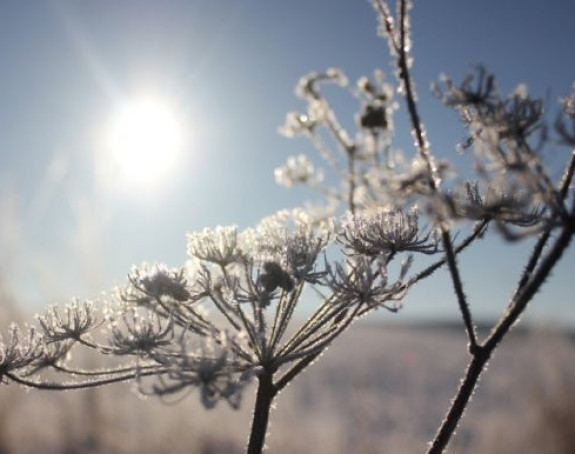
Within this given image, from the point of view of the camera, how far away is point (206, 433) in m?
13.2

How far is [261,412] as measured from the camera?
7.54 feet

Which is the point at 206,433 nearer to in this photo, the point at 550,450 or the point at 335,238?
the point at 550,450

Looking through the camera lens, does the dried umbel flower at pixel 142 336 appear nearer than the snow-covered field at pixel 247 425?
Yes

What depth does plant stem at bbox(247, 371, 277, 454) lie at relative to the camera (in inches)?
89.5

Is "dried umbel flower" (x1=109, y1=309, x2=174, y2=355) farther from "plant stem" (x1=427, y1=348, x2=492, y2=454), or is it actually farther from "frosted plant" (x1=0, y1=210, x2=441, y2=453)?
"plant stem" (x1=427, y1=348, x2=492, y2=454)

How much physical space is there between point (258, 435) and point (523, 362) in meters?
34.2

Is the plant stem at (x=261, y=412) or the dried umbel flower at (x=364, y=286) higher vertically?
A: the dried umbel flower at (x=364, y=286)

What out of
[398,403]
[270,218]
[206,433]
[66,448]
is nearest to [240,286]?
[270,218]

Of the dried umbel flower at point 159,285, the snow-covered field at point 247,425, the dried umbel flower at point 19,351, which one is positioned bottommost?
the dried umbel flower at point 19,351

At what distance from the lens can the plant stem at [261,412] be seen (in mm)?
2273

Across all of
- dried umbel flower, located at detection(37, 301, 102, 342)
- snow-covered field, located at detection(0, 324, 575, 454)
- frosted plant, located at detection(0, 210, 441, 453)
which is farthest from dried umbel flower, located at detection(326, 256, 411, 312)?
snow-covered field, located at detection(0, 324, 575, 454)

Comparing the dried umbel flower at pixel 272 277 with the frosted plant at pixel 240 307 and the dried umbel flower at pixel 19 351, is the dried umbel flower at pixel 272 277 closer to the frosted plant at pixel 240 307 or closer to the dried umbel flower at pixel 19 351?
the frosted plant at pixel 240 307

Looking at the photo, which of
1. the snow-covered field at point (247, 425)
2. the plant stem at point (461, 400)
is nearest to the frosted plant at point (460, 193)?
the plant stem at point (461, 400)

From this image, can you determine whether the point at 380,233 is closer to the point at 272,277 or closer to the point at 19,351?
the point at 272,277
